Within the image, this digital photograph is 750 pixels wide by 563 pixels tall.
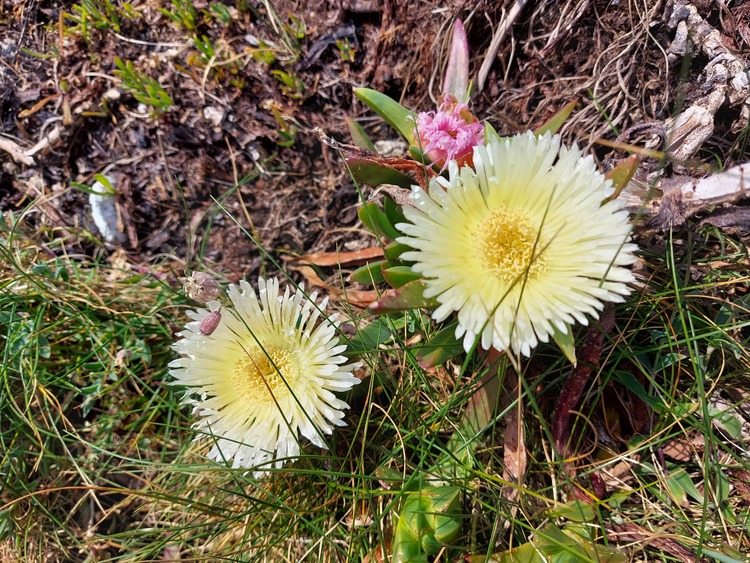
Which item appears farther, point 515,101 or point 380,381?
point 515,101

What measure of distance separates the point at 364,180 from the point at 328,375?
20.2 inches

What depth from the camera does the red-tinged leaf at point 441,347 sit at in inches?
48.8

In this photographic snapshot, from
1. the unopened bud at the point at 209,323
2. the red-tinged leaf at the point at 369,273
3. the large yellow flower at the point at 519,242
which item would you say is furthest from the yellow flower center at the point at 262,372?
the large yellow flower at the point at 519,242

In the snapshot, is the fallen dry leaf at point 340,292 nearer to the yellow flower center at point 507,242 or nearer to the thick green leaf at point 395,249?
the thick green leaf at point 395,249

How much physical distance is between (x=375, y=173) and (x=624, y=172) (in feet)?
1.89

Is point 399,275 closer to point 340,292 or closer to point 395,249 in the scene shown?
point 395,249

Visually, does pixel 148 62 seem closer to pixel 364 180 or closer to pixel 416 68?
pixel 416 68

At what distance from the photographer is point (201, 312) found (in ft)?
4.26

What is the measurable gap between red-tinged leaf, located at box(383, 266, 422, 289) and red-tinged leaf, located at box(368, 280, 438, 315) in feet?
0.21

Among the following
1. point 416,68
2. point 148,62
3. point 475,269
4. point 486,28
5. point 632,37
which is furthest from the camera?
point 148,62

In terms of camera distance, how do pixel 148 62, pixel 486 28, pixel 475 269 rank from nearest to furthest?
1. pixel 475 269
2. pixel 486 28
3. pixel 148 62

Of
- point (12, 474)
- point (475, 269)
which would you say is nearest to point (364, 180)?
point (475, 269)

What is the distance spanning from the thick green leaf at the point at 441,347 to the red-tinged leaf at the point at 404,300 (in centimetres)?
16

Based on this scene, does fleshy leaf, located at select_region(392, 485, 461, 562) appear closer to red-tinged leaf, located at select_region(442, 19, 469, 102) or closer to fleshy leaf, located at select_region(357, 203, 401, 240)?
fleshy leaf, located at select_region(357, 203, 401, 240)
